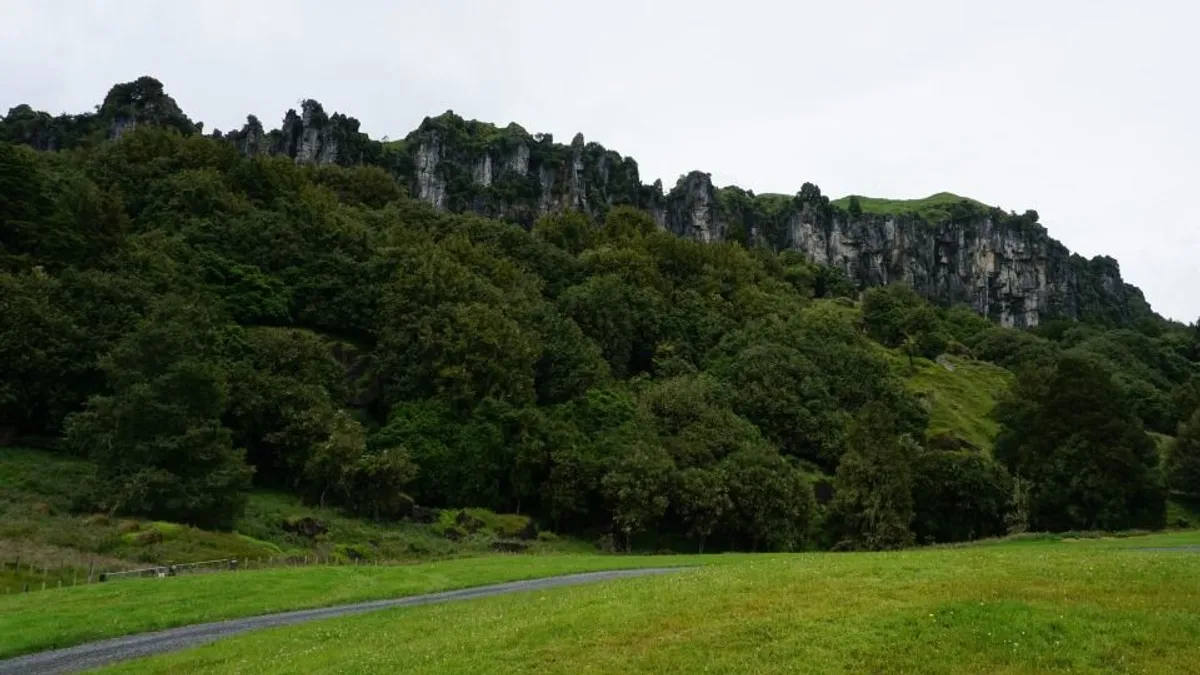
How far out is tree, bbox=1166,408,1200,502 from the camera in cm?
8956

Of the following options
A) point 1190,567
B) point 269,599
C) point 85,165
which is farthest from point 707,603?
point 85,165

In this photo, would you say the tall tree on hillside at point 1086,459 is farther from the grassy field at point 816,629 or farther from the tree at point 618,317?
the grassy field at point 816,629

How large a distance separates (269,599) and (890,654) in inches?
934

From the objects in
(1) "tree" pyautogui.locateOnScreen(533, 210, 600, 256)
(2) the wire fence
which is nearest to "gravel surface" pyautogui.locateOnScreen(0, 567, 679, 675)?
(2) the wire fence

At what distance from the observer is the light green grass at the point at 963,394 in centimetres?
11400

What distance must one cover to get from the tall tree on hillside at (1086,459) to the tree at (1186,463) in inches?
773

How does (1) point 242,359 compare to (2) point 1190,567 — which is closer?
(2) point 1190,567

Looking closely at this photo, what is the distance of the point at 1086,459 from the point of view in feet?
235

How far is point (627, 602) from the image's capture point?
21406 millimetres

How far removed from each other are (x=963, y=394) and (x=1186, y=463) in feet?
141

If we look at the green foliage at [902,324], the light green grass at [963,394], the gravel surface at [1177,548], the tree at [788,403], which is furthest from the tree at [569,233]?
the gravel surface at [1177,548]

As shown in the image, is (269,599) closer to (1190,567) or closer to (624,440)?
(1190,567)

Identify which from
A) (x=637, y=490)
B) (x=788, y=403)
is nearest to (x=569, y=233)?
(x=788, y=403)

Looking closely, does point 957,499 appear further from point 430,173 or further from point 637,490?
point 430,173
